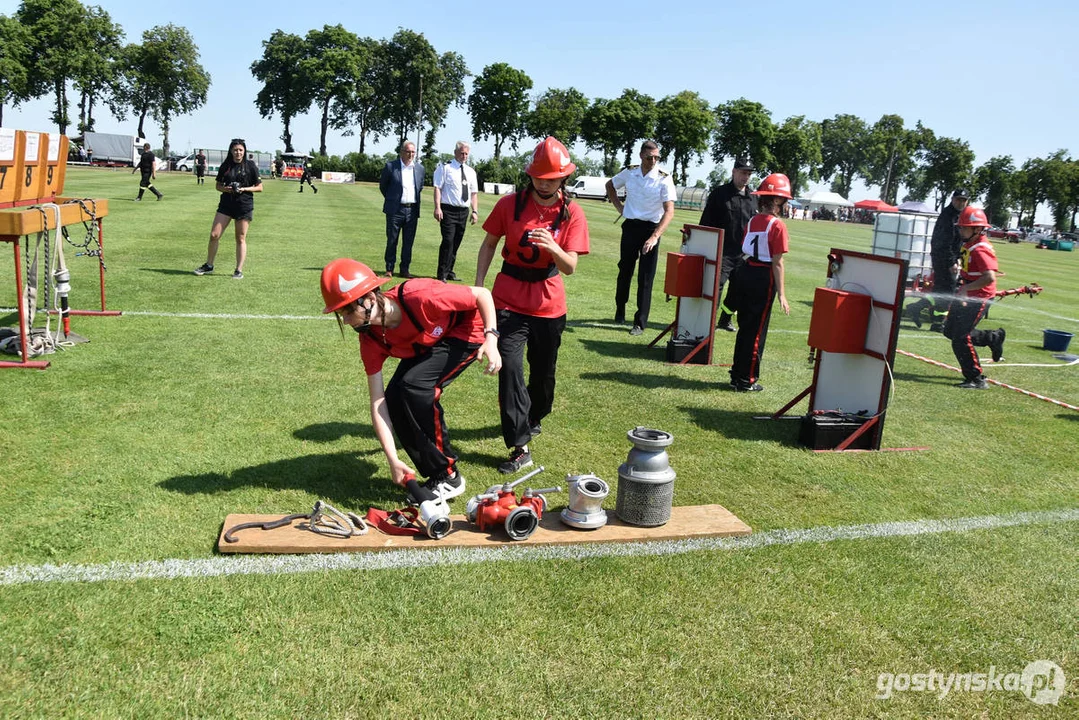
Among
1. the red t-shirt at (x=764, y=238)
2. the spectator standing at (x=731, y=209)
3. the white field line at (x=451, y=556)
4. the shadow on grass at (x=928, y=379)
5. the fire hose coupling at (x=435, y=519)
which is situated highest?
the spectator standing at (x=731, y=209)

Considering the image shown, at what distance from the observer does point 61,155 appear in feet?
29.6

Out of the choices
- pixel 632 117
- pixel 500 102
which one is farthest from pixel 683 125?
pixel 500 102

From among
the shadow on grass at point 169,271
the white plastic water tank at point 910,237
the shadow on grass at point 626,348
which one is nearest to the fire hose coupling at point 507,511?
the shadow on grass at point 626,348

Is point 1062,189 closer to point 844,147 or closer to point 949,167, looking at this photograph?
point 949,167

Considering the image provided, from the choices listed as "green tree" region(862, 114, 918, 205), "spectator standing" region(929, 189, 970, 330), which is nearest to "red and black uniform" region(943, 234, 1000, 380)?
"spectator standing" region(929, 189, 970, 330)

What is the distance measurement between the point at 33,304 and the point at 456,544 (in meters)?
5.82

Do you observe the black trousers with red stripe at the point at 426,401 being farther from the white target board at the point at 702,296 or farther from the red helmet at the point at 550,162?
the white target board at the point at 702,296

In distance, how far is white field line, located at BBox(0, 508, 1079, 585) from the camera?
386 centimetres

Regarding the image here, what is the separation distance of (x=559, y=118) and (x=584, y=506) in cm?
10504

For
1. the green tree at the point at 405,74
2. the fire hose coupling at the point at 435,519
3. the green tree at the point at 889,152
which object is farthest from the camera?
the green tree at the point at 889,152

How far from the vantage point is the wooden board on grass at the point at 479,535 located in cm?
420

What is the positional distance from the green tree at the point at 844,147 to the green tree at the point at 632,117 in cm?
5735

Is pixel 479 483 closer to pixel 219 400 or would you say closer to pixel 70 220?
pixel 219 400

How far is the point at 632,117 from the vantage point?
334ft
